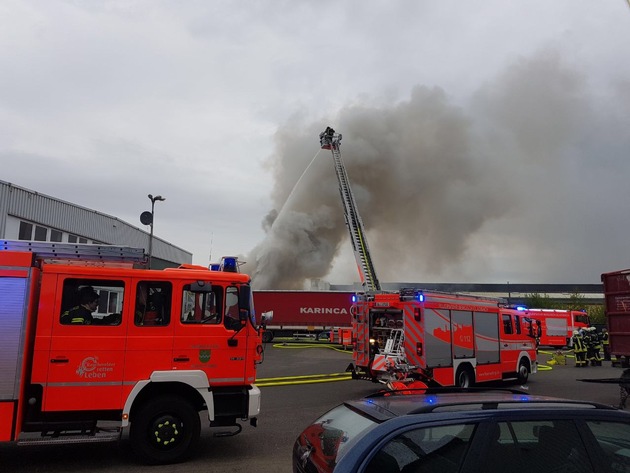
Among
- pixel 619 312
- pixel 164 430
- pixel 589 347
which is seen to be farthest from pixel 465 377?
pixel 589 347

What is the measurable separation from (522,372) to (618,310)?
3833mm

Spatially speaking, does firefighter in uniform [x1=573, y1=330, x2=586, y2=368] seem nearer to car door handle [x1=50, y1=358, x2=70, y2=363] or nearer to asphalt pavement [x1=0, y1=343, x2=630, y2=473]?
asphalt pavement [x1=0, y1=343, x2=630, y2=473]

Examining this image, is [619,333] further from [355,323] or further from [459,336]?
[355,323]

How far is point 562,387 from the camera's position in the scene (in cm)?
1196

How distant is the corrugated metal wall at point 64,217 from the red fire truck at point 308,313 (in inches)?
351

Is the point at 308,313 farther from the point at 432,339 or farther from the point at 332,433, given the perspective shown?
the point at 332,433

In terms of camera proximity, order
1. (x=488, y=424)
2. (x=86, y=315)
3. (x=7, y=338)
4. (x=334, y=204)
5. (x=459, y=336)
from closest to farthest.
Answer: (x=488, y=424)
(x=7, y=338)
(x=86, y=315)
(x=459, y=336)
(x=334, y=204)

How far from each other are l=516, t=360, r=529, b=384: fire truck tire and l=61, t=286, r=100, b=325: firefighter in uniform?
11317 mm

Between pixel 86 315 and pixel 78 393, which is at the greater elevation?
pixel 86 315

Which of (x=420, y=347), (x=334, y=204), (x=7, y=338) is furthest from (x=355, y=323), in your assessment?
(x=334, y=204)

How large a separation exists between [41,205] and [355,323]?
1487cm

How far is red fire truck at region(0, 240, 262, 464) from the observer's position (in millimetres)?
4836

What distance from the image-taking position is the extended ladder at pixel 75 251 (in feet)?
16.8

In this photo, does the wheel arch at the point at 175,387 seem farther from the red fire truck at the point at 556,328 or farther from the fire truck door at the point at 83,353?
the red fire truck at the point at 556,328
